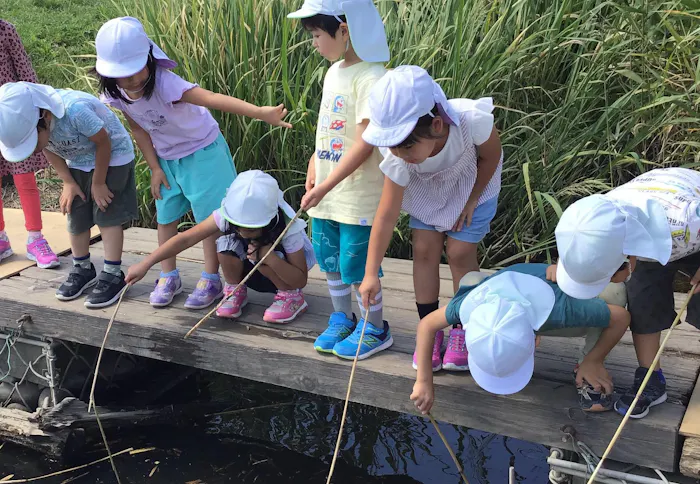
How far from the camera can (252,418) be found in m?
3.91

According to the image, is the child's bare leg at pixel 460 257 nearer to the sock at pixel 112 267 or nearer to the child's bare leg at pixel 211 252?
the child's bare leg at pixel 211 252

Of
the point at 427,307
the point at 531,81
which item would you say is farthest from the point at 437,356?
the point at 531,81

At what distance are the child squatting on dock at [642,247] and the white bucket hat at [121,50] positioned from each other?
1.81 m

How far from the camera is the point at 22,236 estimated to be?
14.3 feet

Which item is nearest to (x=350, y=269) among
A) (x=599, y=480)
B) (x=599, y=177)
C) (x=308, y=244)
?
(x=308, y=244)

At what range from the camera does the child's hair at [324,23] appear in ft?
8.64

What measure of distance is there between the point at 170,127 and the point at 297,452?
5.37ft

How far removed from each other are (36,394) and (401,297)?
6.45 feet

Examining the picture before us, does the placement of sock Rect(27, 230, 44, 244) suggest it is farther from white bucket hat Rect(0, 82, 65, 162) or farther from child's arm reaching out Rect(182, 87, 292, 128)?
child's arm reaching out Rect(182, 87, 292, 128)

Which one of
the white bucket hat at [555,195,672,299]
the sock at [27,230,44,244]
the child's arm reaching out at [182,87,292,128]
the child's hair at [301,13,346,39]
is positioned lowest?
the sock at [27,230,44,244]

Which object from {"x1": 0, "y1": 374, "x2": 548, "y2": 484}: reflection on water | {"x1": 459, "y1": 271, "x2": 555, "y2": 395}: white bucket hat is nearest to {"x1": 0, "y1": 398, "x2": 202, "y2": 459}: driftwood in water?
{"x1": 0, "y1": 374, "x2": 548, "y2": 484}: reflection on water

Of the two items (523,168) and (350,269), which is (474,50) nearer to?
(523,168)

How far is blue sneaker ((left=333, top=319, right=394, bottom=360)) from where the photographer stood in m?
2.87

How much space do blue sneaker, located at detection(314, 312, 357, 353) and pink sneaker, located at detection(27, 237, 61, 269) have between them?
167 cm
